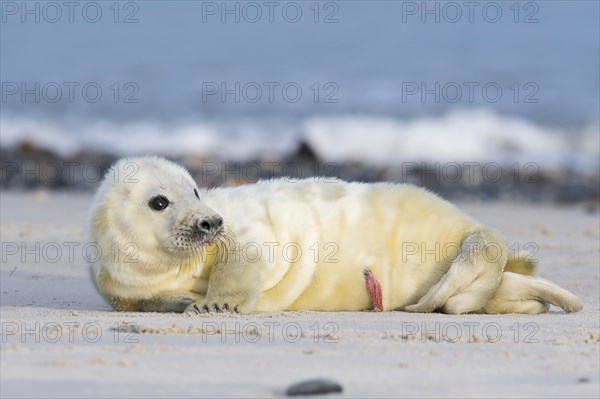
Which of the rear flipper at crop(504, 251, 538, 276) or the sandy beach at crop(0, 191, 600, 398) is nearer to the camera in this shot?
the sandy beach at crop(0, 191, 600, 398)

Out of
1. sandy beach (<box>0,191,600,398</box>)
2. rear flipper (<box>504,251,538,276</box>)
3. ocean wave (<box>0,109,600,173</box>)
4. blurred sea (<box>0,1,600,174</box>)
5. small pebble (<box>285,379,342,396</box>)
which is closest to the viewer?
small pebble (<box>285,379,342,396</box>)

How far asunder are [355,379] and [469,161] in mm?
13338

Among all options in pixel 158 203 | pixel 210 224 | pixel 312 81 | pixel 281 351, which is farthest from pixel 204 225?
pixel 312 81

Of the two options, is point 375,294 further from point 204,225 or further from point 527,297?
point 204,225

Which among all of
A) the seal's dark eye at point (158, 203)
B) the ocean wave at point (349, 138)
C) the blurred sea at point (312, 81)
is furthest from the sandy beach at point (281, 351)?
the ocean wave at point (349, 138)

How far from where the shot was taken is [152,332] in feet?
16.3

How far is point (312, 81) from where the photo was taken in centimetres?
2669

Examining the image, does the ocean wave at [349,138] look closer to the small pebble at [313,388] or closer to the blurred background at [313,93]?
the blurred background at [313,93]

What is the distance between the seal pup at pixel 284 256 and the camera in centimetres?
577

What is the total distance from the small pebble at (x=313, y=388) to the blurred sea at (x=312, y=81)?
481 inches

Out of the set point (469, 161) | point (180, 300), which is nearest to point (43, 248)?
point (180, 300)

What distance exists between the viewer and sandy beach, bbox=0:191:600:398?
390 cm

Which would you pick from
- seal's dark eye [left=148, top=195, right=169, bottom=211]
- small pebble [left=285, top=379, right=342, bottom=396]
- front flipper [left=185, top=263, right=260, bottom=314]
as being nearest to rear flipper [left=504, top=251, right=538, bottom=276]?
front flipper [left=185, top=263, right=260, bottom=314]

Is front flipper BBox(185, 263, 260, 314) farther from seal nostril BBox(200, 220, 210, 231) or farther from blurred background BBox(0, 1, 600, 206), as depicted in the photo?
blurred background BBox(0, 1, 600, 206)
